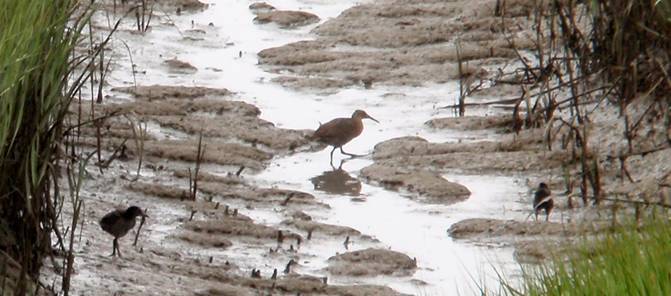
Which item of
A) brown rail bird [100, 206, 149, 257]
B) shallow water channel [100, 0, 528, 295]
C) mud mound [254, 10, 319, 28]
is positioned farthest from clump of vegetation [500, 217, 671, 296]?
mud mound [254, 10, 319, 28]

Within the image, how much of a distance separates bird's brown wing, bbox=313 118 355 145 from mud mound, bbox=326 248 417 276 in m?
2.05

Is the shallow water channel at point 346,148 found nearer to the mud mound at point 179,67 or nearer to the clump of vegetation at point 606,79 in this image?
the mud mound at point 179,67

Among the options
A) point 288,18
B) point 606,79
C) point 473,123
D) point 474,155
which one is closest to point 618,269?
point 606,79

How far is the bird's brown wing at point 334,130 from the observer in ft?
33.2

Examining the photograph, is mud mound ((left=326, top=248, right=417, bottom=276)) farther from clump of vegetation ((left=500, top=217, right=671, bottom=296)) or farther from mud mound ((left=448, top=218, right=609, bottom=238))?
clump of vegetation ((left=500, top=217, right=671, bottom=296))

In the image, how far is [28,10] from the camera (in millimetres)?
6145

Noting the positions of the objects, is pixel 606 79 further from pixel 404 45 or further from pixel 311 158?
pixel 404 45

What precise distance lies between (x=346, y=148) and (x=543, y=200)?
2.65 m

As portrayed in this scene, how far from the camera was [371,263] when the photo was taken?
→ 7.99 meters

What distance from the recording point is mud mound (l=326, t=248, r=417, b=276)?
25.8 ft

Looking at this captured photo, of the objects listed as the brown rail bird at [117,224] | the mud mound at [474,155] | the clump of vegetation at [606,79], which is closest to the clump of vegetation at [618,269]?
the clump of vegetation at [606,79]

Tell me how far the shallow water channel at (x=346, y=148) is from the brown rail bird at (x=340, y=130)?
166 mm

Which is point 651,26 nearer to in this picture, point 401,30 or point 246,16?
point 401,30

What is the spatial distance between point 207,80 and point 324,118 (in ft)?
3.38
